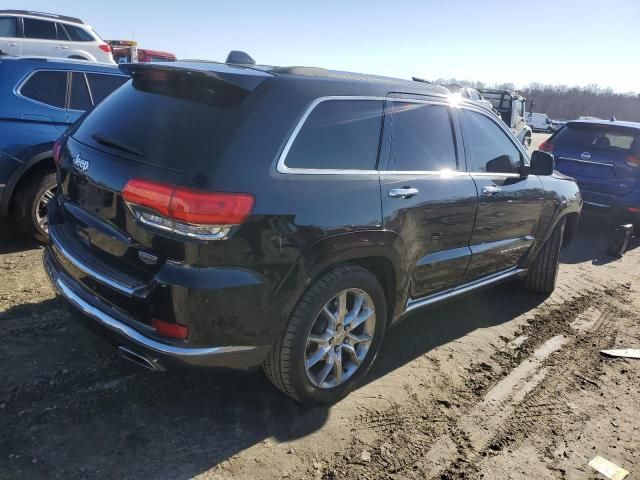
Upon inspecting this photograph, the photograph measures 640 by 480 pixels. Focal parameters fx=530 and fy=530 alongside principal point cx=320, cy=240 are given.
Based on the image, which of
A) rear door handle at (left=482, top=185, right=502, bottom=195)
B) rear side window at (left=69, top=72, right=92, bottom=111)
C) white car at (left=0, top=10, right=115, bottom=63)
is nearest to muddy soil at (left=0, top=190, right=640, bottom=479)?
rear door handle at (left=482, top=185, right=502, bottom=195)

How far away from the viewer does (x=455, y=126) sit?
3.71 meters

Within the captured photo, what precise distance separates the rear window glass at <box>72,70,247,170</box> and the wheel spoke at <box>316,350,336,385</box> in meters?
1.34

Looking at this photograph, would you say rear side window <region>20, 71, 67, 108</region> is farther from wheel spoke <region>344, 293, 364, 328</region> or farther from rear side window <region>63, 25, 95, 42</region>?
rear side window <region>63, 25, 95, 42</region>

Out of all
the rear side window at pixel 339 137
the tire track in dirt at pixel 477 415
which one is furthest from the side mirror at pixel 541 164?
the rear side window at pixel 339 137

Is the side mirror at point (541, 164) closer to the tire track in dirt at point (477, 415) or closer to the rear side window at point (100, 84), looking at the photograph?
the tire track in dirt at point (477, 415)

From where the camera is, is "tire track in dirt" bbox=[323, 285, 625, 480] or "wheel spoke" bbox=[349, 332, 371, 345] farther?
"wheel spoke" bbox=[349, 332, 371, 345]

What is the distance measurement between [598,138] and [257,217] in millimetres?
7052

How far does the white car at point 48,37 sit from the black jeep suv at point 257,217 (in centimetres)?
1057

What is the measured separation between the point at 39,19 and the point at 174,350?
1250cm

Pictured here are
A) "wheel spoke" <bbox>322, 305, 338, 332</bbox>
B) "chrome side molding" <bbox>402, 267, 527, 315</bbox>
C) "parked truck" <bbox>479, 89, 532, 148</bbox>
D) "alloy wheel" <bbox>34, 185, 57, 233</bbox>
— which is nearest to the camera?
"wheel spoke" <bbox>322, 305, 338, 332</bbox>

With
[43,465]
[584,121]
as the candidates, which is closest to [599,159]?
[584,121]

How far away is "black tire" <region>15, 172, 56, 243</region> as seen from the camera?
4.78 meters

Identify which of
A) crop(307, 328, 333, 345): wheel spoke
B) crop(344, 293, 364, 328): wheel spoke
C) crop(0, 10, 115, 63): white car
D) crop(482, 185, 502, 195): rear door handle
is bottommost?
crop(307, 328, 333, 345): wheel spoke

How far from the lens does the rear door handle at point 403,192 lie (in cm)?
303
